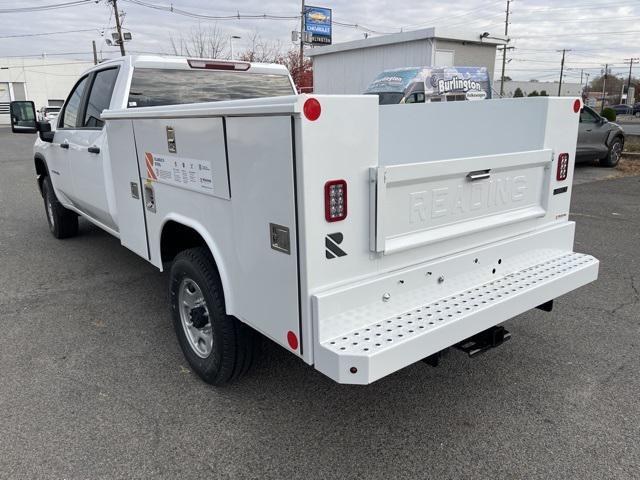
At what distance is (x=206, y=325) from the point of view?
3232mm

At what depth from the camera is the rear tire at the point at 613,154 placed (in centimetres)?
1345

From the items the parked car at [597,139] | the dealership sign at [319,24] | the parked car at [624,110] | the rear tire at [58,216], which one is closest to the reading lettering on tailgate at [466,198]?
Answer: the rear tire at [58,216]

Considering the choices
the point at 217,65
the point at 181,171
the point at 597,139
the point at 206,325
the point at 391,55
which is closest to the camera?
the point at 181,171

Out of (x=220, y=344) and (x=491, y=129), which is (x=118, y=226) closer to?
(x=220, y=344)

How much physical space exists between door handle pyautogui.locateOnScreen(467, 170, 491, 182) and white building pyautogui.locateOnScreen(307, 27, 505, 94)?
44.9 ft

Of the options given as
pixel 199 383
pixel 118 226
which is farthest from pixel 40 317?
pixel 199 383

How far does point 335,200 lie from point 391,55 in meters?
15.8

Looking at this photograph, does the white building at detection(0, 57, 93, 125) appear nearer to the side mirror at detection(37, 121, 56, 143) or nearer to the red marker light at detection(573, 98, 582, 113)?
the side mirror at detection(37, 121, 56, 143)

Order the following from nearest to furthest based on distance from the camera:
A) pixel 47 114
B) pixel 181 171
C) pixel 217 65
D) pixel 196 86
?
pixel 181 171 < pixel 196 86 < pixel 217 65 < pixel 47 114

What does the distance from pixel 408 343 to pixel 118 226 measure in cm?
299

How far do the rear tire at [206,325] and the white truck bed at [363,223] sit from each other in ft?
0.67

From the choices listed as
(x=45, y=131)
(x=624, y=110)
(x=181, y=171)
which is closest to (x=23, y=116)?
(x=45, y=131)

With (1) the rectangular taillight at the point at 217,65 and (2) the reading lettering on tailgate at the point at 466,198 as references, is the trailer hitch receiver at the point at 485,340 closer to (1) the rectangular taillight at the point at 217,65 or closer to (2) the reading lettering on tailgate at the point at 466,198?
(2) the reading lettering on tailgate at the point at 466,198

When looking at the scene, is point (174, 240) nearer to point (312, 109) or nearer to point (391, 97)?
point (312, 109)
